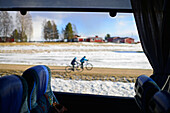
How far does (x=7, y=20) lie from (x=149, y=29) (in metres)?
2.85

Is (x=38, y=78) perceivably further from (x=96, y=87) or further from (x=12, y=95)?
(x=96, y=87)

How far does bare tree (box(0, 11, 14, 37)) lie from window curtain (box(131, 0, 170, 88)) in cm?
256

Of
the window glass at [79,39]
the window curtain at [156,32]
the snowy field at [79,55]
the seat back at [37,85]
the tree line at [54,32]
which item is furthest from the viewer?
the snowy field at [79,55]

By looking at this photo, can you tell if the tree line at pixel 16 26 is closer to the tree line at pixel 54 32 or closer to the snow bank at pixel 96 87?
the tree line at pixel 54 32

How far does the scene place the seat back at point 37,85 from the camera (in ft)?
3.33

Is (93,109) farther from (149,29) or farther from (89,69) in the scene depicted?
(89,69)

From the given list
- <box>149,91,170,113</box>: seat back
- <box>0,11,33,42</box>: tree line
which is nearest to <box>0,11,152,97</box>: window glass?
<box>0,11,33,42</box>: tree line

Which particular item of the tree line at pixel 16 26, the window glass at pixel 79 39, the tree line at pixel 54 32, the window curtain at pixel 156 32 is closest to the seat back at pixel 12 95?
the window curtain at pixel 156 32

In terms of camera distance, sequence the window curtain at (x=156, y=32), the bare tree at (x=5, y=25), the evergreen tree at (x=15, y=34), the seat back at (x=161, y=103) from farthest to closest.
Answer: the evergreen tree at (x=15, y=34), the bare tree at (x=5, y=25), the window curtain at (x=156, y=32), the seat back at (x=161, y=103)

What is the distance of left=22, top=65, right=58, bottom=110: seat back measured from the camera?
1014 millimetres

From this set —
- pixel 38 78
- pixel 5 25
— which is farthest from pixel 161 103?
pixel 5 25

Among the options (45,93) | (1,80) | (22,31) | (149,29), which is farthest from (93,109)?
(22,31)

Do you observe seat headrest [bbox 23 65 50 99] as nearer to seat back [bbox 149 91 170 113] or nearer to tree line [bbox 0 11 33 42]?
seat back [bbox 149 91 170 113]

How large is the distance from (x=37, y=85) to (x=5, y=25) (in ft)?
8.15
